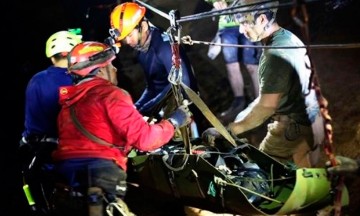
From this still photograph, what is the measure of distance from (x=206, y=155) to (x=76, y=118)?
1347mm

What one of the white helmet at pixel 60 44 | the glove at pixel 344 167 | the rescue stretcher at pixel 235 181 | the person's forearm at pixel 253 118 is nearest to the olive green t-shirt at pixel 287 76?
the person's forearm at pixel 253 118

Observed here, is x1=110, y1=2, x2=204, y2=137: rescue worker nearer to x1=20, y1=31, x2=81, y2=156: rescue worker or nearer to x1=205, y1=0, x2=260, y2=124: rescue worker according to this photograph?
x1=20, y1=31, x2=81, y2=156: rescue worker

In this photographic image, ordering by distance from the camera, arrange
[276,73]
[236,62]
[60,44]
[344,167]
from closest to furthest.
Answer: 1. [344,167]
2. [276,73]
3. [60,44]
4. [236,62]

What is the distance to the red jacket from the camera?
3020mm

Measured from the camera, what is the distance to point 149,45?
4977 millimetres

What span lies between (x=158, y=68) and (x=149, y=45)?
311mm

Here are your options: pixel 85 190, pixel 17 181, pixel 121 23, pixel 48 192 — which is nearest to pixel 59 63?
pixel 121 23

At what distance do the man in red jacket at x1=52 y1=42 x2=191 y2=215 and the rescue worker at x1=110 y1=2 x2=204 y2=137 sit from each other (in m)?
1.39

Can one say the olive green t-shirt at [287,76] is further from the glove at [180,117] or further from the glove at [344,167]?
the glove at [344,167]

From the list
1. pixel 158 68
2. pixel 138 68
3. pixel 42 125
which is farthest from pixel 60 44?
pixel 138 68

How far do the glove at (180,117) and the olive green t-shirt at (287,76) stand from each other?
705 millimetres

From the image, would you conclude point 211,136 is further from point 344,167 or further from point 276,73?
point 344,167

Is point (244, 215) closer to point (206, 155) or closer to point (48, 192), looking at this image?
point (206, 155)

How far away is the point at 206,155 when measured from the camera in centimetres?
382
